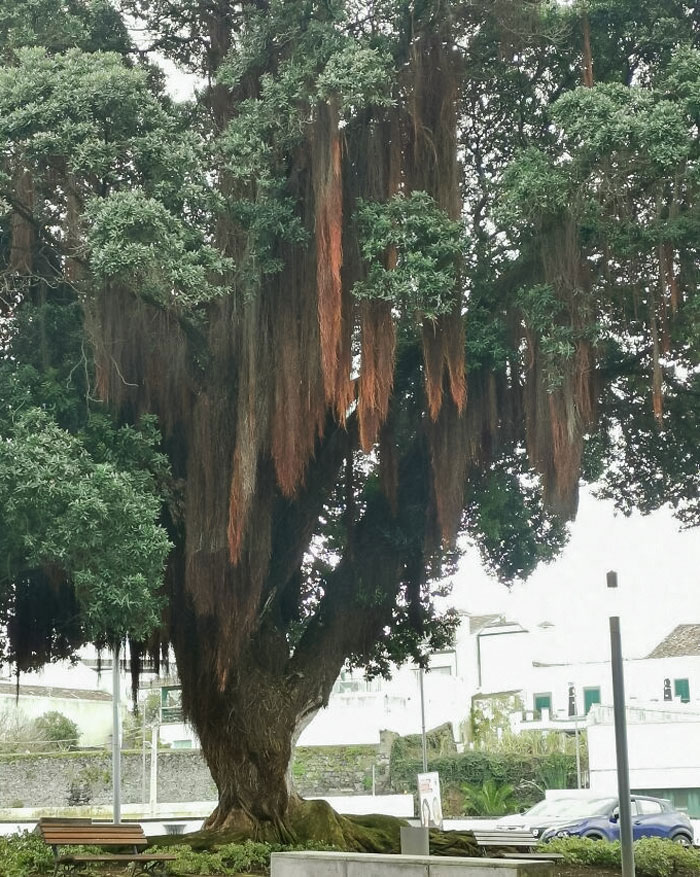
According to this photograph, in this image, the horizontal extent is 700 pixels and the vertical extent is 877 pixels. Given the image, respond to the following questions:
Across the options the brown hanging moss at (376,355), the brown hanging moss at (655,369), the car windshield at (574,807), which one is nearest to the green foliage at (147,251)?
the brown hanging moss at (376,355)

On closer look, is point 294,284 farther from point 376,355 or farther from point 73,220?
point 73,220

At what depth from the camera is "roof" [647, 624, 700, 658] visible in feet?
160

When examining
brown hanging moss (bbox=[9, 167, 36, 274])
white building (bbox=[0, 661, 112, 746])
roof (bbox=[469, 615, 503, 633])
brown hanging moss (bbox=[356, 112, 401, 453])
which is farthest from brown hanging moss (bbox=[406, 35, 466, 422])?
A: roof (bbox=[469, 615, 503, 633])

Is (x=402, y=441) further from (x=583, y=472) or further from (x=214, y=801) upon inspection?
(x=214, y=801)

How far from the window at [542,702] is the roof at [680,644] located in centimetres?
425

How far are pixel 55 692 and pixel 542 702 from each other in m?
22.9

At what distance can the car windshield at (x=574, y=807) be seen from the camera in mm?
21875

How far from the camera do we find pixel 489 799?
1655 inches

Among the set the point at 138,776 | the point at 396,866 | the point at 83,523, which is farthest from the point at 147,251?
the point at 138,776

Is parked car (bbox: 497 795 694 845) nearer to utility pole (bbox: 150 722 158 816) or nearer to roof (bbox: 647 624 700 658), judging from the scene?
utility pole (bbox: 150 722 158 816)

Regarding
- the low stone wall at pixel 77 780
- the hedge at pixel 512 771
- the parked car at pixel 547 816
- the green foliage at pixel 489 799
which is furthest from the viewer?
the low stone wall at pixel 77 780

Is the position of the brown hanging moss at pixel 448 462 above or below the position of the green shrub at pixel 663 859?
above

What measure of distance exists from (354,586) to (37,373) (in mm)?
5361

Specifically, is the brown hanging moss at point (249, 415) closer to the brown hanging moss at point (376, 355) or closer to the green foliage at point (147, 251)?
the green foliage at point (147, 251)
